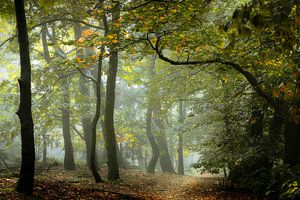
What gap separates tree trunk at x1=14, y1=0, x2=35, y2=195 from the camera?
6.65 metres

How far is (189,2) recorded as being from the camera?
7.70m

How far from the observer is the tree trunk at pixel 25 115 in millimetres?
6648

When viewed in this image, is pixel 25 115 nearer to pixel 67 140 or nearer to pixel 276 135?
pixel 276 135

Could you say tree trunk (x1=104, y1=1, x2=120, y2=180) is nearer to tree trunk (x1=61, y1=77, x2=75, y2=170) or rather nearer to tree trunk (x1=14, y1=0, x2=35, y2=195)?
tree trunk (x1=61, y1=77, x2=75, y2=170)

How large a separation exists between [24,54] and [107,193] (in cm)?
446

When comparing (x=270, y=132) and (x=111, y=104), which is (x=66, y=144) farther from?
(x=270, y=132)

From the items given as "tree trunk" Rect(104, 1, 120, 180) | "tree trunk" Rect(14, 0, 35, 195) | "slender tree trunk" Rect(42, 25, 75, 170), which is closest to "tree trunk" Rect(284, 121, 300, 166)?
"tree trunk" Rect(14, 0, 35, 195)

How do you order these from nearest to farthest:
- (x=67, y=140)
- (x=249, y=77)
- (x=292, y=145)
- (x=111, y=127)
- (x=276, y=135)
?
(x=249, y=77) < (x=292, y=145) < (x=276, y=135) < (x=111, y=127) < (x=67, y=140)

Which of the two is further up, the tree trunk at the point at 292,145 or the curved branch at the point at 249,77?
the curved branch at the point at 249,77

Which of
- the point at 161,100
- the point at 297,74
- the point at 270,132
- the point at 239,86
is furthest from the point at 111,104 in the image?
the point at 297,74

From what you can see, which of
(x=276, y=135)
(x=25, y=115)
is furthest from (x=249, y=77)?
(x=25, y=115)

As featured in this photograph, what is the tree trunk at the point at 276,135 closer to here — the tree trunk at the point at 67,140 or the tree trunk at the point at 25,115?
the tree trunk at the point at 25,115

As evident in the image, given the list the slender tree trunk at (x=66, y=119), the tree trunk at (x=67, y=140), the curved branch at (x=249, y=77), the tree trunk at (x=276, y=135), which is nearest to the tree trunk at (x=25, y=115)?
the curved branch at (x=249, y=77)

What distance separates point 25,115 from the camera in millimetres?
6648
